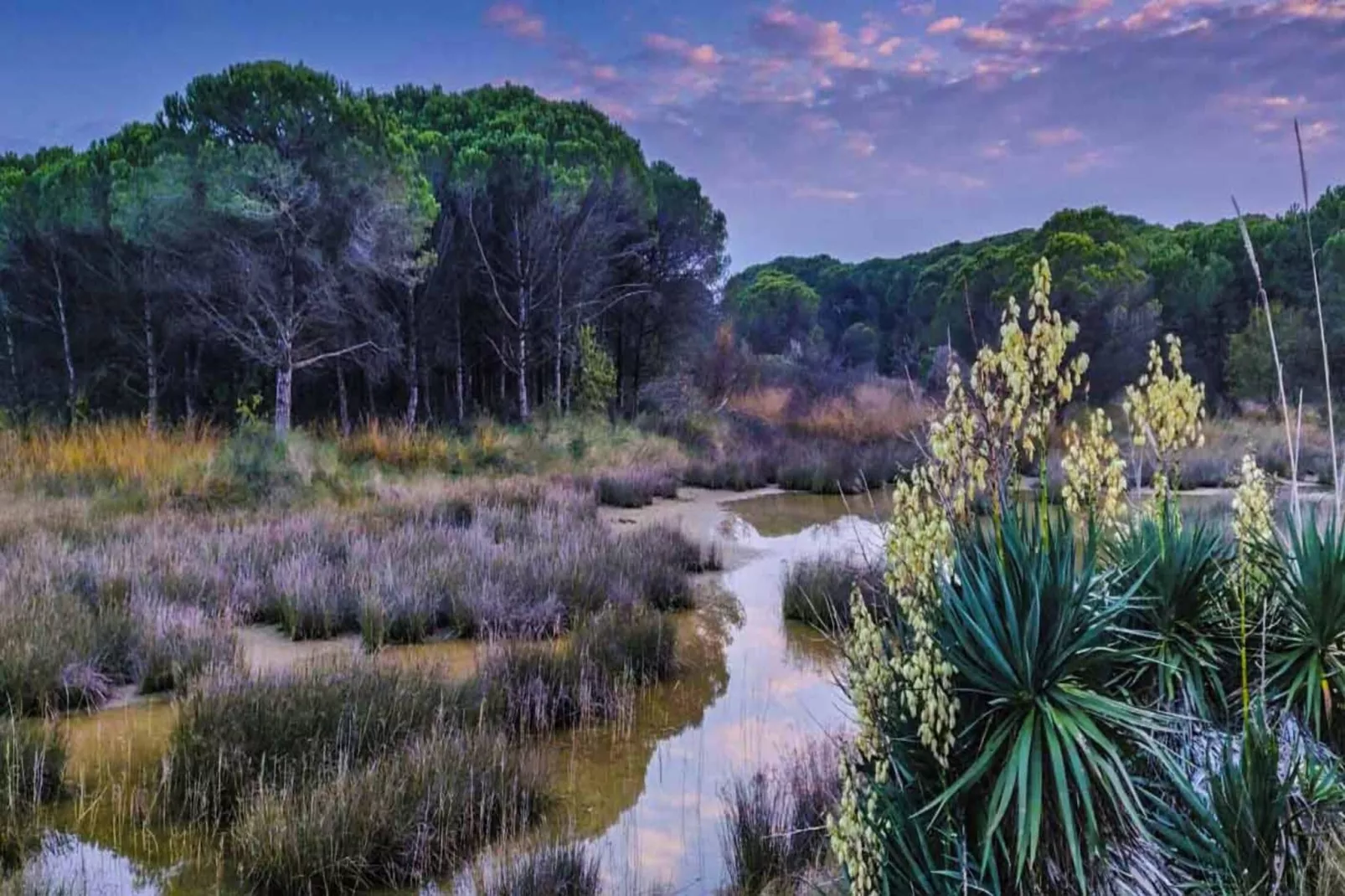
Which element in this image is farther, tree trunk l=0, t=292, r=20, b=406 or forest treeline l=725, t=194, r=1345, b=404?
forest treeline l=725, t=194, r=1345, b=404

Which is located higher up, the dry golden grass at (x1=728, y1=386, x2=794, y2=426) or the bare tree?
the bare tree

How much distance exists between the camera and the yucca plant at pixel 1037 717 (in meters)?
2.59

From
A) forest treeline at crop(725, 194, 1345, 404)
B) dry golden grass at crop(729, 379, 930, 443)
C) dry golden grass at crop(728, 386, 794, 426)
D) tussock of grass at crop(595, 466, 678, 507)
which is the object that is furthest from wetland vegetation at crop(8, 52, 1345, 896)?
dry golden grass at crop(728, 386, 794, 426)

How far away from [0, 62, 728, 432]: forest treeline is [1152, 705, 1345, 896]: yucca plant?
49.1ft

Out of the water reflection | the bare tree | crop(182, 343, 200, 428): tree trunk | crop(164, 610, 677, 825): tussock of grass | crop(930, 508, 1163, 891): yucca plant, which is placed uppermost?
the bare tree

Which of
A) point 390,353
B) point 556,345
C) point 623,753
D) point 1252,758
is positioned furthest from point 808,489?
point 1252,758

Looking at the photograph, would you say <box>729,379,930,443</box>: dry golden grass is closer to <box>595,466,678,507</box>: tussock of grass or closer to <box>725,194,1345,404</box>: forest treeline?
<box>725,194,1345,404</box>: forest treeline

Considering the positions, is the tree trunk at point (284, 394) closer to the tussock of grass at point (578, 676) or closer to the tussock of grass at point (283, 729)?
the tussock of grass at point (578, 676)

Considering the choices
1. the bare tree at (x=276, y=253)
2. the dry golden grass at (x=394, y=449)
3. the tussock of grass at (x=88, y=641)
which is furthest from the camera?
the dry golden grass at (x=394, y=449)

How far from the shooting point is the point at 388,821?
163 inches

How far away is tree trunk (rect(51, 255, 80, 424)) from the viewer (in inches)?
671

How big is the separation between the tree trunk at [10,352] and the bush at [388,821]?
17.9 m

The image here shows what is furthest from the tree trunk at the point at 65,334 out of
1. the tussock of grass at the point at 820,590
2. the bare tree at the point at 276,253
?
the tussock of grass at the point at 820,590

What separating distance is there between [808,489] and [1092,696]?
1636 centimetres
